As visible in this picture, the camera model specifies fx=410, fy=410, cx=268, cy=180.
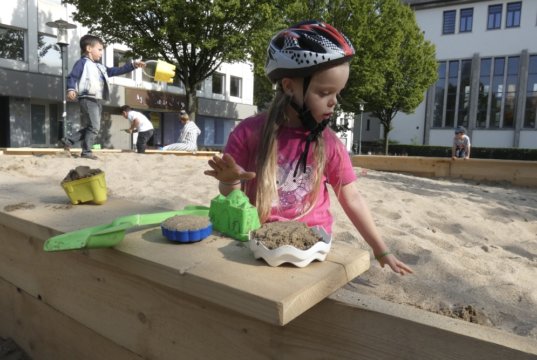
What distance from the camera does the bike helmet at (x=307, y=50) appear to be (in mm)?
1536

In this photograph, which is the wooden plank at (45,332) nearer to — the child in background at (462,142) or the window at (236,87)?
the child in background at (462,142)

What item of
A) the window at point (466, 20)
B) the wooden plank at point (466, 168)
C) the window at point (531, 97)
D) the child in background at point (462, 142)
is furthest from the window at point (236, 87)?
the window at point (531, 97)

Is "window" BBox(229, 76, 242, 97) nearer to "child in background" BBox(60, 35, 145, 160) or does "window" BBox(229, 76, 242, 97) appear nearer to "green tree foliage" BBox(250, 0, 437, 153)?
"green tree foliage" BBox(250, 0, 437, 153)

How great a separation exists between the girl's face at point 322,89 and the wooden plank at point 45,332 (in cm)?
116

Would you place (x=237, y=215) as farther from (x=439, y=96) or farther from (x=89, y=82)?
(x=439, y=96)

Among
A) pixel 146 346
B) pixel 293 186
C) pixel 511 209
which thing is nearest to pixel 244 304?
pixel 146 346

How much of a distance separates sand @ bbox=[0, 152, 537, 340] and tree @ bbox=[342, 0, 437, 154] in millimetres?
15875

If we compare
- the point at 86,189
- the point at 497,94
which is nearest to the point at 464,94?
the point at 497,94

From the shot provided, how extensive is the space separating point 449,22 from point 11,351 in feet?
129

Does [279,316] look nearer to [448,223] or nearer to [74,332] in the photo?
[74,332]

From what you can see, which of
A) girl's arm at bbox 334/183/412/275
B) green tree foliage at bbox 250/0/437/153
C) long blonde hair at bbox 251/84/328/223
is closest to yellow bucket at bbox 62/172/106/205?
long blonde hair at bbox 251/84/328/223

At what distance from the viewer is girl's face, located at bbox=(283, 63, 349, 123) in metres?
1.57

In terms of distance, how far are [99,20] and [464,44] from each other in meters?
30.2

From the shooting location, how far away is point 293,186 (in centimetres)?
174
